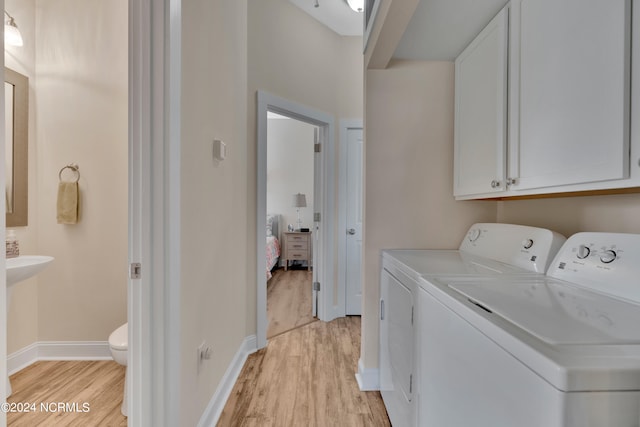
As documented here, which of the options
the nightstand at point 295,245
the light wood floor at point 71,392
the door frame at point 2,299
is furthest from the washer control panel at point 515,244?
the nightstand at point 295,245

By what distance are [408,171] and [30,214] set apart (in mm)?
2738

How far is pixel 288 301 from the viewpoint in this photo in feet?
12.0

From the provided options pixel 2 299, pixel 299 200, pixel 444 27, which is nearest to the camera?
pixel 2 299

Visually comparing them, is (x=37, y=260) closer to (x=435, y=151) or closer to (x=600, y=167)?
(x=435, y=151)

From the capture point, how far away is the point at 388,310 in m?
1.61

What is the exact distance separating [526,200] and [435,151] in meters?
0.57

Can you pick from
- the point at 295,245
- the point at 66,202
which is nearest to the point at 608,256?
the point at 66,202

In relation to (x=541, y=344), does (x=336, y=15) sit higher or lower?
higher

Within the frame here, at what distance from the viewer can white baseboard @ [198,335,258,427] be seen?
1.49 meters

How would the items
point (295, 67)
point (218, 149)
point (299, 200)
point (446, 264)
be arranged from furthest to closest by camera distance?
point (299, 200) < point (295, 67) < point (218, 149) < point (446, 264)

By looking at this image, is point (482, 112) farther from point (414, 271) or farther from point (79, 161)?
point (79, 161)

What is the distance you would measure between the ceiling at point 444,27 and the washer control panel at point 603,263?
3.66 feet

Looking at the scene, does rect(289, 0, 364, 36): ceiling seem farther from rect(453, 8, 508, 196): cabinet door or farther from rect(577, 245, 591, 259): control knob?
rect(577, 245, 591, 259): control knob

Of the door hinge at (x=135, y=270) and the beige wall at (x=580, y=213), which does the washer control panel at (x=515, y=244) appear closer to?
the beige wall at (x=580, y=213)
